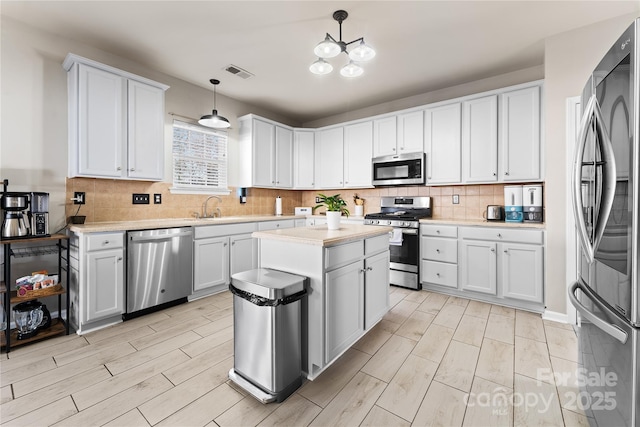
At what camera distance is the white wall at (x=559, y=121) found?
8.60ft

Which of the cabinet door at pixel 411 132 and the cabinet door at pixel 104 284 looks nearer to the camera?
the cabinet door at pixel 104 284

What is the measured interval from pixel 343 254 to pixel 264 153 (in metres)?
3.06

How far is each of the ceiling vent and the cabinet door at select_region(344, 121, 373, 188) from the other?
5.82 ft

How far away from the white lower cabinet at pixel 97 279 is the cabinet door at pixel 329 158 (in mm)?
3134

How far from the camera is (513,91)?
321 cm

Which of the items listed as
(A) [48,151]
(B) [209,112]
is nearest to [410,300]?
(B) [209,112]

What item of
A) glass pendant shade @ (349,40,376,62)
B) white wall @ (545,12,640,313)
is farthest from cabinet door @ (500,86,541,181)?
glass pendant shade @ (349,40,376,62)

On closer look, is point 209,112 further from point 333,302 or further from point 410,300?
point 410,300

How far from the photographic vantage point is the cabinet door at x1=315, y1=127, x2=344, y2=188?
4785 mm

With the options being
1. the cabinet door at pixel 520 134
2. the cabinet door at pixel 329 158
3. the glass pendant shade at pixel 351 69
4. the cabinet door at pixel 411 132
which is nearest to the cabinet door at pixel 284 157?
the cabinet door at pixel 329 158

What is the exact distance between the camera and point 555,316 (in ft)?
8.97

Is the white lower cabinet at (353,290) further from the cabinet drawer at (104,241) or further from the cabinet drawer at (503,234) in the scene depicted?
the cabinet drawer at (104,241)

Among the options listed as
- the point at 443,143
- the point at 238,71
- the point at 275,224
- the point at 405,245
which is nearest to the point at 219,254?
the point at 275,224

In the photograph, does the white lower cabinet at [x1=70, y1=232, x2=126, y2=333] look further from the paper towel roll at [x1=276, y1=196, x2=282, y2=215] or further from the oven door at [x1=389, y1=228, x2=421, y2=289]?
the oven door at [x1=389, y1=228, x2=421, y2=289]
